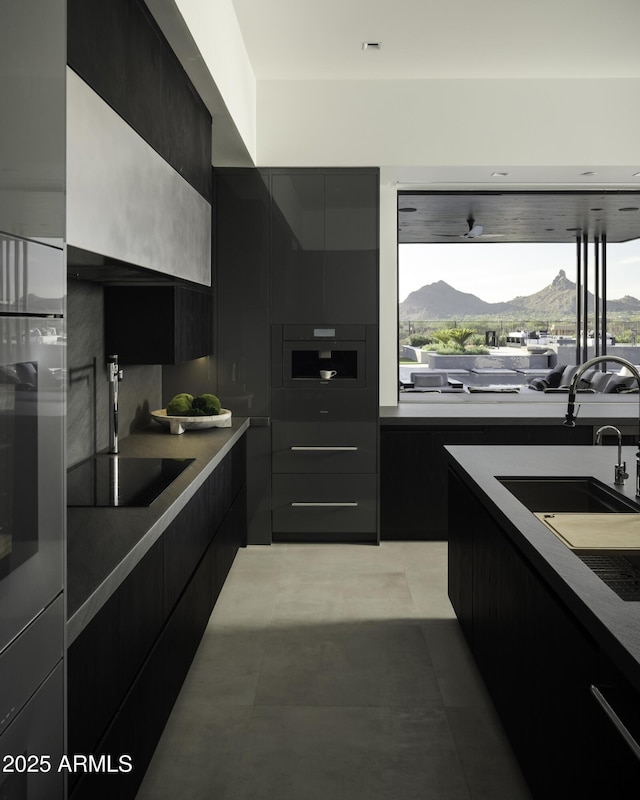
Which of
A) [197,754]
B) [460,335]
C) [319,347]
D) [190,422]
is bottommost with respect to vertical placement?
[197,754]

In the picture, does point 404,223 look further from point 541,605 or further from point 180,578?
point 541,605

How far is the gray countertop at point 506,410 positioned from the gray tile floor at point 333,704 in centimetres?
107

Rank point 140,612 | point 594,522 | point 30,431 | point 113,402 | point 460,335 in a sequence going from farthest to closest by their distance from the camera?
point 460,335 < point 113,402 < point 594,522 < point 140,612 < point 30,431

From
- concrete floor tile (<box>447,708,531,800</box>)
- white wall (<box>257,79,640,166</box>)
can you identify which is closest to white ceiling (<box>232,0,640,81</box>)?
white wall (<box>257,79,640,166</box>)

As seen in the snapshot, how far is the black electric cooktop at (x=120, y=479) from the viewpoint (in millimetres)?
2525

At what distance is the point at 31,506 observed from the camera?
1225 millimetres

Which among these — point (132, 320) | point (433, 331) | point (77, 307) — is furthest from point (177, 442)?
point (433, 331)

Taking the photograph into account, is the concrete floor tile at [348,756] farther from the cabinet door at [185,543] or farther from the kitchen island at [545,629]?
the cabinet door at [185,543]

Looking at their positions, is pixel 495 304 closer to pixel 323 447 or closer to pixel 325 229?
pixel 325 229

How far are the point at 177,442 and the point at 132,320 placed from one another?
639 mm

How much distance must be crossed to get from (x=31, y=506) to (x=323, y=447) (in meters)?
3.62

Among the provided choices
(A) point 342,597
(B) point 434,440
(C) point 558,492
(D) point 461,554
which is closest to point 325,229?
(B) point 434,440

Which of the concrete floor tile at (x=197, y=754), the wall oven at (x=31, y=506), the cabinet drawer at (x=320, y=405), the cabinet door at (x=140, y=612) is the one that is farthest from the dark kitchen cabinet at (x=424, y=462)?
the wall oven at (x=31, y=506)

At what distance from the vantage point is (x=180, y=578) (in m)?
2.75
